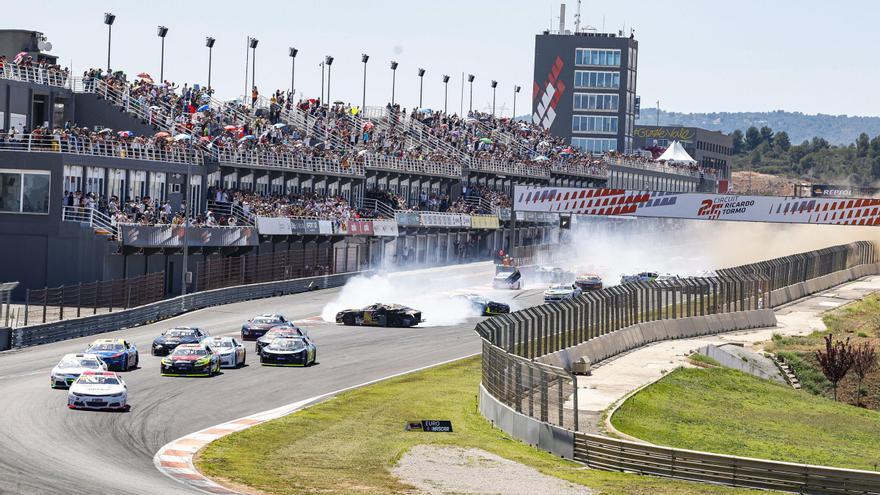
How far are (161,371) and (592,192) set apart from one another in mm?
56859

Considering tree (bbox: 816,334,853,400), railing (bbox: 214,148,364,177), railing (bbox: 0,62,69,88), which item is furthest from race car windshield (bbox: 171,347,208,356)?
railing (bbox: 214,148,364,177)

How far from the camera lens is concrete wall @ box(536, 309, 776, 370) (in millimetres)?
48781

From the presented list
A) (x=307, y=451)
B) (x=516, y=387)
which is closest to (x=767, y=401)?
(x=516, y=387)

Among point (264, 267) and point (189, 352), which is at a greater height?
point (264, 267)

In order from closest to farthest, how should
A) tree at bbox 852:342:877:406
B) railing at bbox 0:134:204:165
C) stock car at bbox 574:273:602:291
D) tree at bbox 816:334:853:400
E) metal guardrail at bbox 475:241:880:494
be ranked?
metal guardrail at bbox 475:241:880:494
tree at bbox 816:334:853:400
tree at bbox 852:342:877:406
railing at bbox 0:134:204:165
stock car at bbox 574:273:602:291

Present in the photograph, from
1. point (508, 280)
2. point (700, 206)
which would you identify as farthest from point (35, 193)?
point (700, 206)

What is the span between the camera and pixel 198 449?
33250 mm

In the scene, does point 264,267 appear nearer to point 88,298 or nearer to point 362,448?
point 88,298

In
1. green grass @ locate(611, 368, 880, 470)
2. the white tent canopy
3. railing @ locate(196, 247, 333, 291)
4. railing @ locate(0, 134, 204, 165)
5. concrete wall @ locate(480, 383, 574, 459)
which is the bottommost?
green grass @ locate(611, 368, 880, 470)

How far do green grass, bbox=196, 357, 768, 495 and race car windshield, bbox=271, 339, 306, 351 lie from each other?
6659 millimetres

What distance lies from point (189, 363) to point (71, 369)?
575 centimetres

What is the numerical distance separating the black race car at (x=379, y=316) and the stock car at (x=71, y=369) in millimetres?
25061

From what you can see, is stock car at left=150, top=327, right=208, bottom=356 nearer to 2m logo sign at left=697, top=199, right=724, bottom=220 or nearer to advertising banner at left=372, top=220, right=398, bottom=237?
advertising banner at left=372, top=220, right=398, bottom=237

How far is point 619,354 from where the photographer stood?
178ft
